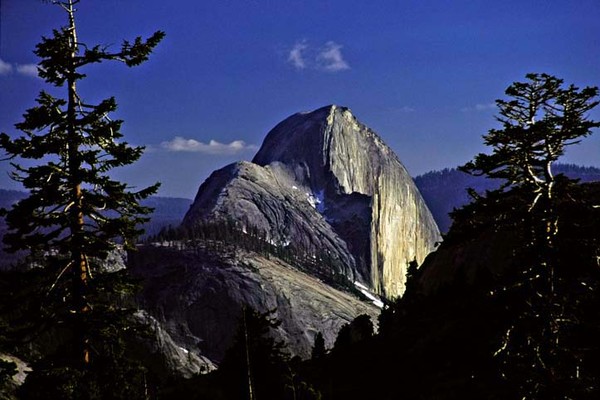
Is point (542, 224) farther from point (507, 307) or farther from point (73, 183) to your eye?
point (73, 183)

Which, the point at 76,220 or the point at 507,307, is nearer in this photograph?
the point at 76,220

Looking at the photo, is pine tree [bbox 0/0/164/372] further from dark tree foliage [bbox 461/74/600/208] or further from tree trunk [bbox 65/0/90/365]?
dark tree foliage [bbox 461/74/600/208]

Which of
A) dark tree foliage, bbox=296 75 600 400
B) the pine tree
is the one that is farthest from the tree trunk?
dark tree foliage, bbox=296 75 600 400

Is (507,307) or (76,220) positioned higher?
(76,220)

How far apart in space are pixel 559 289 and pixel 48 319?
14573 millimetres

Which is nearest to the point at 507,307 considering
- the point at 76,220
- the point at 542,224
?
the point at 542,224

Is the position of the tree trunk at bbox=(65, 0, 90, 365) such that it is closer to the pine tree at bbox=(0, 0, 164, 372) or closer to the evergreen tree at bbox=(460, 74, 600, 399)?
the pine tree at bbox=(0, 0, 164, 372)

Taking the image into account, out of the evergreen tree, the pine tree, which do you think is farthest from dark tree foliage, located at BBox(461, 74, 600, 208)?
the pine tree

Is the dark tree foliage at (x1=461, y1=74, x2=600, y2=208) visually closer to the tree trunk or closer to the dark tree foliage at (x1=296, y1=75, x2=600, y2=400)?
the dark tree foliage at (x1=296, y1=75, x2=600, y2=400)

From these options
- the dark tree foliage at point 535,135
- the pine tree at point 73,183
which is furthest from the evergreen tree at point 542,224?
the pine tree at point 73,183

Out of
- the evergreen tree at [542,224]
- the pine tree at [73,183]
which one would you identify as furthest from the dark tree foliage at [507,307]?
the pine tree at [73,183]

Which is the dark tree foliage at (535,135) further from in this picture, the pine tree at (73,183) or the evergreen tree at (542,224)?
the pine tree at (73,183)

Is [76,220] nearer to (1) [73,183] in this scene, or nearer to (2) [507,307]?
(1) [73,183]

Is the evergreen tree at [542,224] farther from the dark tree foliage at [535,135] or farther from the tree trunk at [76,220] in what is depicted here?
the tree trunk at [76,220]
